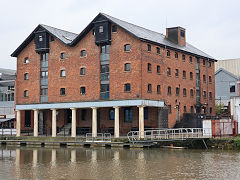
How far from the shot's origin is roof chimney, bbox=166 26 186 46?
162 feet

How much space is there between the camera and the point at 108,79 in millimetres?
42062

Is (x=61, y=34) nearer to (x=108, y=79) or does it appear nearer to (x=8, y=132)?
(x=108, y=79)

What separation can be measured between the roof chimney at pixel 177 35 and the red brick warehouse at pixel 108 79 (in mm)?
Answer: 129

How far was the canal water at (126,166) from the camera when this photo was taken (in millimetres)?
21328

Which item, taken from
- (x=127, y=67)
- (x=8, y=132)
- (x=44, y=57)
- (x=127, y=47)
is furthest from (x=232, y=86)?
(x=8, y=132)

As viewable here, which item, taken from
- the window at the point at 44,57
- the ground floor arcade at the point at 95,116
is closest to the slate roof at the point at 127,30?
the window at the point at 44,57

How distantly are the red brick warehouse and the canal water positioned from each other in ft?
29.0

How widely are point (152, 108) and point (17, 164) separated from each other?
19290 millimetres

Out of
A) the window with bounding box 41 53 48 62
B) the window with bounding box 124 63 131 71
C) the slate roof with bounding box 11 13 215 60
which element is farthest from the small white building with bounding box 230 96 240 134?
the window with bounding box 41 53 48 62

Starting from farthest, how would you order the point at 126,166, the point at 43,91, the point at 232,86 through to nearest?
the point at 232,86 → the point at 43,91 → the point at 126,166

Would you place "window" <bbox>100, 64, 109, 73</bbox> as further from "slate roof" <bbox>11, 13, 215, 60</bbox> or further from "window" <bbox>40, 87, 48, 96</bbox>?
"window" <bbox>40, 87, 48, 96</bbox>

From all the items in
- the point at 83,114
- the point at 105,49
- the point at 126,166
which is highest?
the point at 105,49

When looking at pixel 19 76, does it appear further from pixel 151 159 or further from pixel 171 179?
pixel 171 179

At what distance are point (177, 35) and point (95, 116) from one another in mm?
16098
